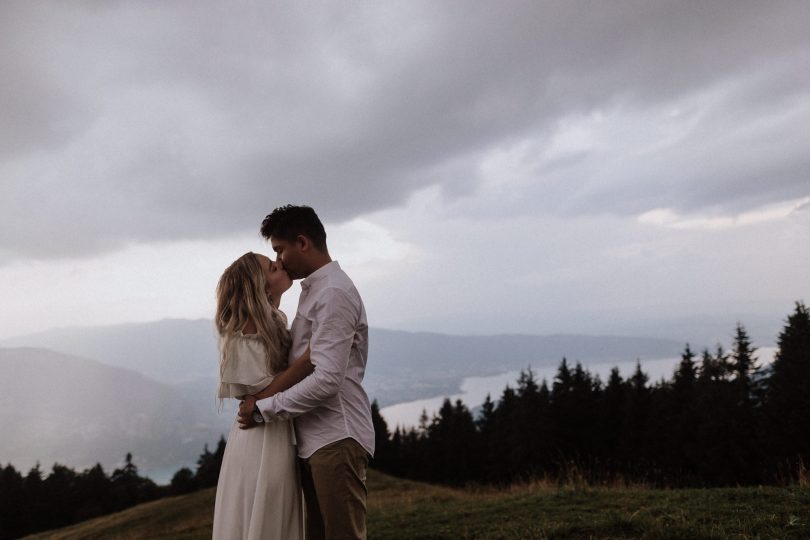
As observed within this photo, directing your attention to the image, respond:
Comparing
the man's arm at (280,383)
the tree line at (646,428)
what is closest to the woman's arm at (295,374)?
the man's arm at (280,383)

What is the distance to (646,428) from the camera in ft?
164

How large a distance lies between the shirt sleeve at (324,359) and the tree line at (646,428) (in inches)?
1276

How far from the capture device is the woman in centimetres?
397

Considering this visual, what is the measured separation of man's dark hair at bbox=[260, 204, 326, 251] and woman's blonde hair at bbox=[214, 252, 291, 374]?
401 mm

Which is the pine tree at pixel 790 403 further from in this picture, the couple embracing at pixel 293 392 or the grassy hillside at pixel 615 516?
the couple embracing at pixel 293 392

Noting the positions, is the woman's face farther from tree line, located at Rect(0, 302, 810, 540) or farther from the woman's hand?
tree line, located at Rect(0, 302, 810, 540)

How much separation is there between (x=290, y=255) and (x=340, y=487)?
1.68 meters

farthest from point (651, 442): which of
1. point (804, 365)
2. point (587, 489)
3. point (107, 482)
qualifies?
point (107, 482)

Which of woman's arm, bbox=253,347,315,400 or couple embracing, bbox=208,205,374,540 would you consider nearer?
couple embracing, bbox=208,205,374,540

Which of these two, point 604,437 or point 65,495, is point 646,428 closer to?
point 604,437

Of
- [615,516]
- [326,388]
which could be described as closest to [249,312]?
[326,388]

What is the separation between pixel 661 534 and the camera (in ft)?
21.6

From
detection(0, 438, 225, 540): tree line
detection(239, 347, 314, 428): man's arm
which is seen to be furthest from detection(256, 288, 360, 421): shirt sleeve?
detection(0, 438, 225, 540): tree line

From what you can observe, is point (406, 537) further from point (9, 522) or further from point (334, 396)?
point (9, 522)
